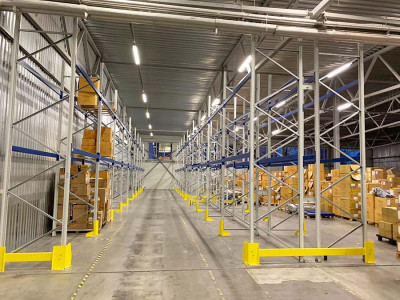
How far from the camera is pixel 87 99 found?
8430 mm

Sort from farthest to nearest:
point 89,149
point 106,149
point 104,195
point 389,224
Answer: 1. point 106,149
2. point 104,195
3. point 89,149
4. point 389,224

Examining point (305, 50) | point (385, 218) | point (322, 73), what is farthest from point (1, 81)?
point (322, 73)

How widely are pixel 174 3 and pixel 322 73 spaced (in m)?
9.56

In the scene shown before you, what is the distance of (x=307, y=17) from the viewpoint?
570cm

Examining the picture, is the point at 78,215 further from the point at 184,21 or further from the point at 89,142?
the point at 184,21

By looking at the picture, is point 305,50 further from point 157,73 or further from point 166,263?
point 166,263

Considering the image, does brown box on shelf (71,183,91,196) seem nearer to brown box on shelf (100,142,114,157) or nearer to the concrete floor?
the concrete floor

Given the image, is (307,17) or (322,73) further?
(322,73)

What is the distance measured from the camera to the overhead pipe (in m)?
5.05

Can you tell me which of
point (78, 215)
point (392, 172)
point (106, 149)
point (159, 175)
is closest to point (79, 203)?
point (78, 215)

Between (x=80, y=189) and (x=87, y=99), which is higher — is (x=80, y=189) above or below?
below

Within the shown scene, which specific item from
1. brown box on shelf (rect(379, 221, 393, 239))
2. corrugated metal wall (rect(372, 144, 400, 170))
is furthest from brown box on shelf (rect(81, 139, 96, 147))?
corrugated metal wall (rect(372, 144, 400, 170))

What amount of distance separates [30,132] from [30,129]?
0.07m

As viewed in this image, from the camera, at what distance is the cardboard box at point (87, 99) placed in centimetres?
841
